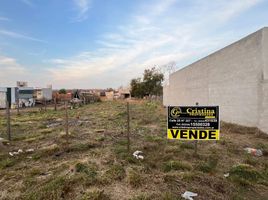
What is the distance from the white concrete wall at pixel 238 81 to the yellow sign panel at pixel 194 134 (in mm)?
3778

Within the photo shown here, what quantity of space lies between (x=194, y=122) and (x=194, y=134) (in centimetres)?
28

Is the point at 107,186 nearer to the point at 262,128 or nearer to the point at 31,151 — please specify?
the point at 31,151

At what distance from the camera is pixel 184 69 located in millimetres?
17922

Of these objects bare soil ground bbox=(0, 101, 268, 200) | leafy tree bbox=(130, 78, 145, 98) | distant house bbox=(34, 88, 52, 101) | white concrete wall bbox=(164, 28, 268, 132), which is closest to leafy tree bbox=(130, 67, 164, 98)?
leafy tree bbox=(130, 78, 145, 98)

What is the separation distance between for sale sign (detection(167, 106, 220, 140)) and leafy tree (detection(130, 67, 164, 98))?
40551mm

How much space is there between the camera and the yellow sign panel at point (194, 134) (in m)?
4.77

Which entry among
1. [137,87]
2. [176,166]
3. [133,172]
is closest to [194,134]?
[176,166]

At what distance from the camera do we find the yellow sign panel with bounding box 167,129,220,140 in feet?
15.7

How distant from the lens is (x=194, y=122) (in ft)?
15.9

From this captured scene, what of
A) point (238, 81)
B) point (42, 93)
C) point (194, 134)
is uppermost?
point (238, 81)

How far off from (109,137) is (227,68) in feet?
21.9

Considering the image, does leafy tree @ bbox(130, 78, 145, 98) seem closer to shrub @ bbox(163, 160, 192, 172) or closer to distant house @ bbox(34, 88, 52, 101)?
distant house @ bbox(34, 88, 52, 101)

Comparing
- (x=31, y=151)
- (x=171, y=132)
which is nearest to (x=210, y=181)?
(x=171, y=132)

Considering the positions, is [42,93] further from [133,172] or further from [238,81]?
[133,172]
